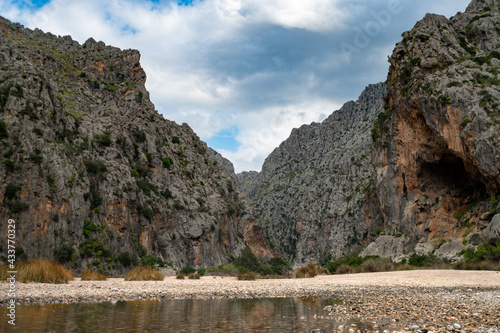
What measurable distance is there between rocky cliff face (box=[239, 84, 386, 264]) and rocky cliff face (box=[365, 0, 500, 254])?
44.2 m

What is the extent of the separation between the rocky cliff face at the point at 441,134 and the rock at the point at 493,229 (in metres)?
2.10

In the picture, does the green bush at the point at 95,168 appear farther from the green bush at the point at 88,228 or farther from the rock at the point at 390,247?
the rock at the point at 390,247

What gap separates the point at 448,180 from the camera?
48.7 m

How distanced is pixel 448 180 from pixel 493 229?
1628cm

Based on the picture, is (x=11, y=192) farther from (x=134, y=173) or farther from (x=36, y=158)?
(x=134, y=173)

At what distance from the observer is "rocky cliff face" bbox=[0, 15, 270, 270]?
131ft

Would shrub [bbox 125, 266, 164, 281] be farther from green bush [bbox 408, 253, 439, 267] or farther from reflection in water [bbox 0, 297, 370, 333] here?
green bush [bbox 408, 253, 439, 267]

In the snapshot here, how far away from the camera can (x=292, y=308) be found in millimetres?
12391

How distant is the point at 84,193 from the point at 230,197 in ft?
176

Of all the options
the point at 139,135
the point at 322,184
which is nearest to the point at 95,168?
the point at 139,135

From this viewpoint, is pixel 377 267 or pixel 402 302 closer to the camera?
pixel 402 302

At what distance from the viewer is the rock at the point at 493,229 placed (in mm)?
32700

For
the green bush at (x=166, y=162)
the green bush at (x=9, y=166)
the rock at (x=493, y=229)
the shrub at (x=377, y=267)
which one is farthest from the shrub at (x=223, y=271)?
the green bush at (x=166, y=162)

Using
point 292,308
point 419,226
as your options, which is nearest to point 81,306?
point 292,308
